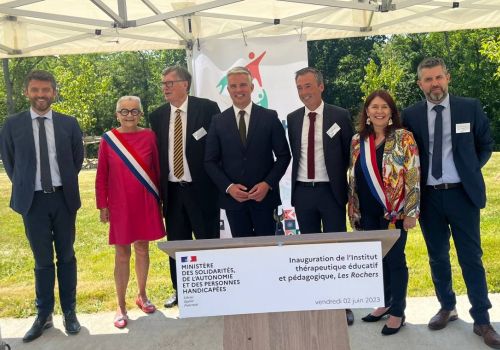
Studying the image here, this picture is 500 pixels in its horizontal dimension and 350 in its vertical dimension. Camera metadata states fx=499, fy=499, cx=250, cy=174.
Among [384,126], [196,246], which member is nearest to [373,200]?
[384,126]

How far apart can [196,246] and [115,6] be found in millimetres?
3350

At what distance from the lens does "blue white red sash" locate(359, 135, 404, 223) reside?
10.4 ft

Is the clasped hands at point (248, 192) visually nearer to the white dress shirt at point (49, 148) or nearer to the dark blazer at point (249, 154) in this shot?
the dark blazer at point (249, 154)

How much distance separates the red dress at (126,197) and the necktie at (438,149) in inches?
80.4

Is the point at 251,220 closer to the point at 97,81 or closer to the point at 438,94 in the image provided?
the point at 438,94

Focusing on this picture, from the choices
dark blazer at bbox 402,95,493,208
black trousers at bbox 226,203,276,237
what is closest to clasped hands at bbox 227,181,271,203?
black trousers at bbox 226,203,276,237

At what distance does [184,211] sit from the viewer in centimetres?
393

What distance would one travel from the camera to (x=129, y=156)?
3727 millimetres

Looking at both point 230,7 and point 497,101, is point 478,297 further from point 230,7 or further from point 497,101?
point 497,101

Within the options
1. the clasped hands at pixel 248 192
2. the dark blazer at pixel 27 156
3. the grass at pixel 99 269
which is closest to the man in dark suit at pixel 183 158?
the clasped hands at pixel 248 192

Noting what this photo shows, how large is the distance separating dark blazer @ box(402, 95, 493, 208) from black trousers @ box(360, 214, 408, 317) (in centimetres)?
36

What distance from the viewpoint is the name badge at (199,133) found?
152 inches

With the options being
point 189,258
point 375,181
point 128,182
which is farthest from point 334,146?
point 189,258

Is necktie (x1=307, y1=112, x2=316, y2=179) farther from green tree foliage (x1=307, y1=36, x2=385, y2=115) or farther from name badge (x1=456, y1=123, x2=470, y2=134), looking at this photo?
green tree foliage (x1=307, y1=36, x2=385, y2=115)
